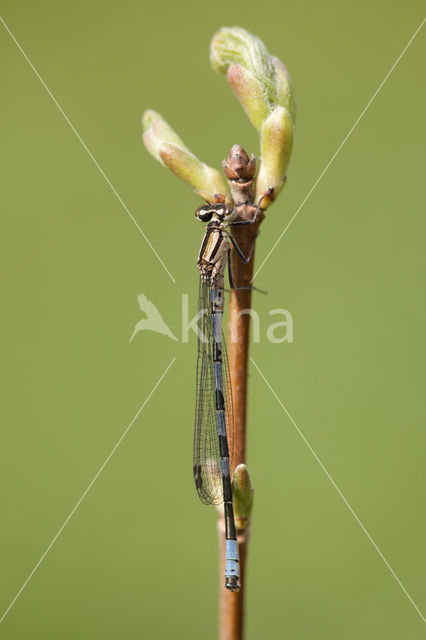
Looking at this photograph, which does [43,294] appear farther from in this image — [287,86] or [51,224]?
[287,86]

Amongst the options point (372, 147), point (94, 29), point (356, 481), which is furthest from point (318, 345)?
point (94, 29)

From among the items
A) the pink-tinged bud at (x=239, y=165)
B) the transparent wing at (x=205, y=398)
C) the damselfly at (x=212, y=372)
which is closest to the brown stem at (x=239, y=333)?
the pink-tinged bud at (x=239, y=165)

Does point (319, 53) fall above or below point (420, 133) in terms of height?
above

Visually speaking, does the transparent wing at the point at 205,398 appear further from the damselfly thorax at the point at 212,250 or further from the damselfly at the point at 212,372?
the damselfly thorax at the point at 212,250

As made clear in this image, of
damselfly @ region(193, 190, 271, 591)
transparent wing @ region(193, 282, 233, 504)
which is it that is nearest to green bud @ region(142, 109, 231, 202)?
damselfly @ region(193, 190, 271, 591)

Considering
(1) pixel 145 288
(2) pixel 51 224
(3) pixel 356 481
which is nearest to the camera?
(3) pixel 356 481

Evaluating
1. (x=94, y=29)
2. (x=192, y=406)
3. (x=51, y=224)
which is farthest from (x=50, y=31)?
(x=192, y=406)

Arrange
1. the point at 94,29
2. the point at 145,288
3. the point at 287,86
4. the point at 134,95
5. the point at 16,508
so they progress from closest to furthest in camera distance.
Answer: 1. the point at 287,86
2. the point at 16,508
3. the point at 145,288
4. the point at 134,95
5. the point at 94,29

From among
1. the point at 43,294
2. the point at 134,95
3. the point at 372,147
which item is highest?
the point at 134,95

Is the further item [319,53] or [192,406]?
[319,53]
